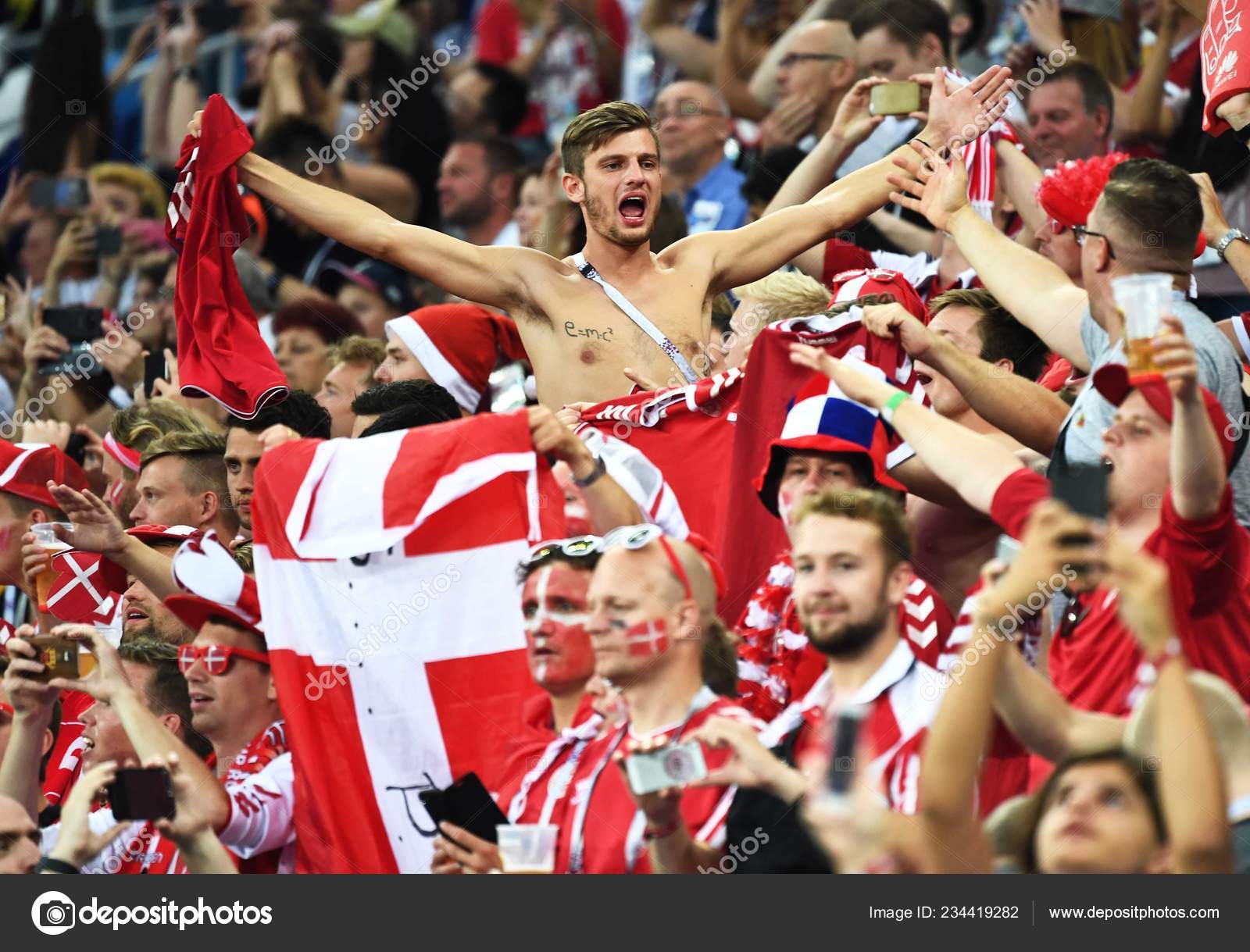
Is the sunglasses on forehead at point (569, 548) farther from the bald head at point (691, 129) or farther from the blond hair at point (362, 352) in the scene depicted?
the bald head at point (691, 129)

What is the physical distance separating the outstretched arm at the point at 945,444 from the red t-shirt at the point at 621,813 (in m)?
0.72

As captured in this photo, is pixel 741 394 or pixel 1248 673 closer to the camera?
pixel 1248 673

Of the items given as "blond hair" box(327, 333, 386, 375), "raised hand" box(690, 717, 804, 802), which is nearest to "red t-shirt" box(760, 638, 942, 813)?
"raised hand" box(690, 717, 804, 802)

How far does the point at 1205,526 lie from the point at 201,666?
280 centimetres

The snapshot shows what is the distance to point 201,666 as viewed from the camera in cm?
590

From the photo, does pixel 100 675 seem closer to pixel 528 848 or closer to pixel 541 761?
pixel 541 761

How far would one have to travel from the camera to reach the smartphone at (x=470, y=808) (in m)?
4.94

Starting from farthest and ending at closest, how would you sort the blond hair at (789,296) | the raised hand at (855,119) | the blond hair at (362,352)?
the blond hair at (362,352)
the raised hand at (855,119)
the blond hair at (789,296)

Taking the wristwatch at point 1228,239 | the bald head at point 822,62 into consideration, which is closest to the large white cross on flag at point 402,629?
the wristwatch at point 1228,239

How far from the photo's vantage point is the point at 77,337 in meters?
9.44

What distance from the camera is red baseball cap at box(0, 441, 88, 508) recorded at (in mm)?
7801

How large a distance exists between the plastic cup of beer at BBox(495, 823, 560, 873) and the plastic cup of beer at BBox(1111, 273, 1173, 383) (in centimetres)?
161
